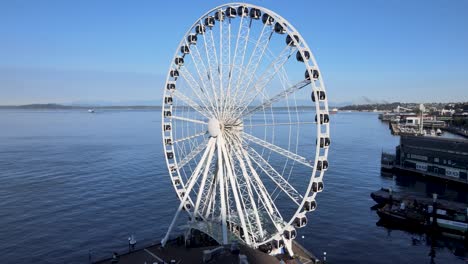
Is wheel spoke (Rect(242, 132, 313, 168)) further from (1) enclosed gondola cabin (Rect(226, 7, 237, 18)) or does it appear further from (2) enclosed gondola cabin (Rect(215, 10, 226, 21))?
(2) enclosed gondola cabin (Rect(215, 10, 226, 21))

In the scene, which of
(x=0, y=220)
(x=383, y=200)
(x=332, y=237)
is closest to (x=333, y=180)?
(x=383, y=200)

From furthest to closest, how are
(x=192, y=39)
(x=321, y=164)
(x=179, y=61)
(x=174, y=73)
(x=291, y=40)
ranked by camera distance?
(x=174, y=73) → (x=179, y=61) → (x=192, y=39) → (x=291, y=40) → (x=321, y=164)

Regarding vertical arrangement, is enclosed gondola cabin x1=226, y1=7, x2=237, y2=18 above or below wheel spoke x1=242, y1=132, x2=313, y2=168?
above

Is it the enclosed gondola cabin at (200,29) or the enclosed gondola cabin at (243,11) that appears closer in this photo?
the enclosed gondola cabin at (243,11)

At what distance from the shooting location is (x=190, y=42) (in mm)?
43406

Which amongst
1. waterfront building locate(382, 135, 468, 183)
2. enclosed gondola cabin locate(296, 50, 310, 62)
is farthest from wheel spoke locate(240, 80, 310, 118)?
waterfront building locate(382, 135, 468, 183)

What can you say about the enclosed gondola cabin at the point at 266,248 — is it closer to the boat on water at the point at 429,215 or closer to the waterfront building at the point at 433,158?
the boat on water at the point at 429,215

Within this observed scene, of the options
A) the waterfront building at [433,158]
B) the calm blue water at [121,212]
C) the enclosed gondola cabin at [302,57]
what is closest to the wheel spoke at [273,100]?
the enclosed gondola cabin at [302,57]

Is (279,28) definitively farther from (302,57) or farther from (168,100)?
(168,100)

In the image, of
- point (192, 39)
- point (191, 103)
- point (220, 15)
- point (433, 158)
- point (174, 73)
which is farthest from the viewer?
point (433, 158)

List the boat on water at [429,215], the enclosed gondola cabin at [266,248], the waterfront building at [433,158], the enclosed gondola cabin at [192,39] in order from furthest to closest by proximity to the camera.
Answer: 1. the waterfront building at [433,158]
2. the boat on water at [429,215]
3. the enclosed gondola cabin at [192,39]
4. the enclosed gondola cabin at [266,248]

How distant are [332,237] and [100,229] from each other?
33702mm

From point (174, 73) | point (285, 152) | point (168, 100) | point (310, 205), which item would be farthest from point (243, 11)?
point (310, 205)

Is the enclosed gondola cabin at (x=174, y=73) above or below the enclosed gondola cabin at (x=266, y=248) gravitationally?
above
